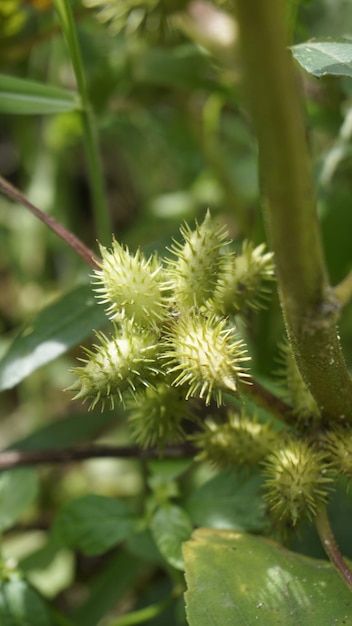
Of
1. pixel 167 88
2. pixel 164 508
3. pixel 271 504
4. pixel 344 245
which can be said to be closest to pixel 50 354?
pixel 164 508

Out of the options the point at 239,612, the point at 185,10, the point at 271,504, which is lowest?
the point at 239,612

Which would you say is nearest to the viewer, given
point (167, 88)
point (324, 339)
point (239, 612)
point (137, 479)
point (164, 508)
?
point (324, 339)

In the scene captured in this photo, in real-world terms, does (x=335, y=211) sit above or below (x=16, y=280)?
below

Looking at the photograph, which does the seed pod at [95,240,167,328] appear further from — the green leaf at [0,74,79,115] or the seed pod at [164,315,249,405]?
the green leaf at [0,74,79,115]

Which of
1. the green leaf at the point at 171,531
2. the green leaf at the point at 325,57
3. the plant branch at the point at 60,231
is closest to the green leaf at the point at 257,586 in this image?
the green leaf at the point at 171,531

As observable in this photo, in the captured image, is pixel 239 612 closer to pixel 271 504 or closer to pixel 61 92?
pixel 271 504

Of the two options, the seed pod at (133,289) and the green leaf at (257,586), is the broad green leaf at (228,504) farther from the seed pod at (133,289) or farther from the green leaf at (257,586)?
the seed pod at (133,289)
